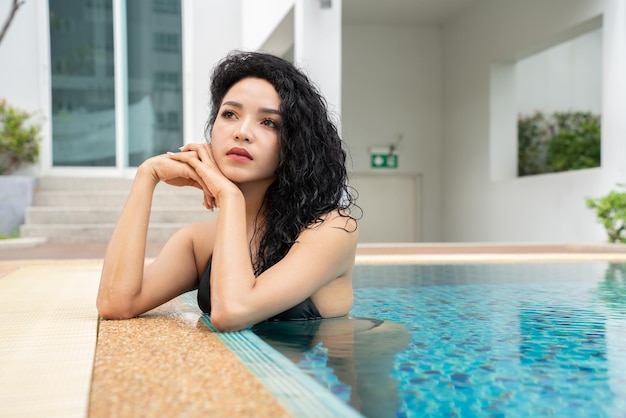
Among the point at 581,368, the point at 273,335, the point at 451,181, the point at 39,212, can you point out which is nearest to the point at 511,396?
the point at 581,368

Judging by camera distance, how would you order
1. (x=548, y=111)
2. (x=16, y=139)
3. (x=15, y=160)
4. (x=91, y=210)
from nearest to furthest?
(x=91, y=210), (x=16, y=139), (x=15, y=160), (x=548, y=111)

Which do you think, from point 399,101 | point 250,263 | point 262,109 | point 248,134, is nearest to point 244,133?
point 248,134

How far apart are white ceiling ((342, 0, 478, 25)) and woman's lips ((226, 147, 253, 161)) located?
10.4m

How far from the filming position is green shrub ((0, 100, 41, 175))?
396 inches

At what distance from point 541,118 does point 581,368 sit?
11344 mm

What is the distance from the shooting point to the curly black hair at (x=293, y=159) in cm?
231

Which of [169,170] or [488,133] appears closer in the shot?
[169,170]

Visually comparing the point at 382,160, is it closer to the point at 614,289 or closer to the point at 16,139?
the point at 16,139

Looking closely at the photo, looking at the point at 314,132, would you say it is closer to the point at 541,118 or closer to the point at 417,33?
the point at 541,118

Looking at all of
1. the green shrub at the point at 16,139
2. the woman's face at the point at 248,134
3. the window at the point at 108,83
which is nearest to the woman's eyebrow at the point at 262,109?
the woman's face at the point at 248,134

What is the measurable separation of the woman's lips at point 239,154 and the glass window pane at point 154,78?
895cm

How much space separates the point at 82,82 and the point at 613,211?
8.17 meters

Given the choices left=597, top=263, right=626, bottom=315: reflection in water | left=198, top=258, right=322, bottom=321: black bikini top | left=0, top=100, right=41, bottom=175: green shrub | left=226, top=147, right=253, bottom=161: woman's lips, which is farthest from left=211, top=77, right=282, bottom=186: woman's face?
left=0, top=100, right=41, bottom=175: green shrub

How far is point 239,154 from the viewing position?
2264 mm
